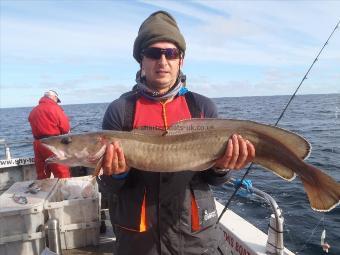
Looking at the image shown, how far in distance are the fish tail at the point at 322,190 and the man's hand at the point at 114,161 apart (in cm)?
183

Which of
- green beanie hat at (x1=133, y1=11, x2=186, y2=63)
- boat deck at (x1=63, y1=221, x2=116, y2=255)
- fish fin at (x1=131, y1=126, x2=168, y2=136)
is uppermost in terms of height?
green beanie hat at (x1=133, y1=11, x2=186, y2=63)

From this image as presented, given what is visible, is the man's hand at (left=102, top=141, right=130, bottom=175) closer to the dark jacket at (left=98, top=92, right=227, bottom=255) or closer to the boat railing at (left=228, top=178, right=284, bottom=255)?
the dark jacket at (left=98, top=92, right=227, bottom=255)

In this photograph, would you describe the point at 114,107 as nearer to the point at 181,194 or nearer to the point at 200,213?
the point at 181,194

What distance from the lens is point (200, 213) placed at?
3574 mm

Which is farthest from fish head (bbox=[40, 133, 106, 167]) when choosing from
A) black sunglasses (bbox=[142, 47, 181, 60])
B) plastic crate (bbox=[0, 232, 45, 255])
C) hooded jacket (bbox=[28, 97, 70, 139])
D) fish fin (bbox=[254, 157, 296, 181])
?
hooded jacket (bbox=[28, 97, 70, 139])

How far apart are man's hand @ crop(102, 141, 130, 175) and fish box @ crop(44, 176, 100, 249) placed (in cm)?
264

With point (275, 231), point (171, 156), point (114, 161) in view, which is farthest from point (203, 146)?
point (275, 231)

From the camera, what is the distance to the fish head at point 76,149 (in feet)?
13.1

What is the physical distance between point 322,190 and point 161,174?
1.57 meters

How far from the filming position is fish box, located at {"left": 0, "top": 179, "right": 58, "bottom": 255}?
18.7 ft

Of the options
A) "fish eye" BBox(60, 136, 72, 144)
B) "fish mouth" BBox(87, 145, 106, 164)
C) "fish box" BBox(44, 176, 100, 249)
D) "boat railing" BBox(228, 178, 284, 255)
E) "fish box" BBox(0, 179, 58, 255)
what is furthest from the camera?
"fish box" BBox(44, 176, 100, 249)

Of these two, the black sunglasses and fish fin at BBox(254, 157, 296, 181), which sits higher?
the black sunglasses

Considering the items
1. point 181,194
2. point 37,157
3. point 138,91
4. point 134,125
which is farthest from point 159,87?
point 37,157

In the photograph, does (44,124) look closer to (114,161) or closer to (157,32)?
(114,161)
